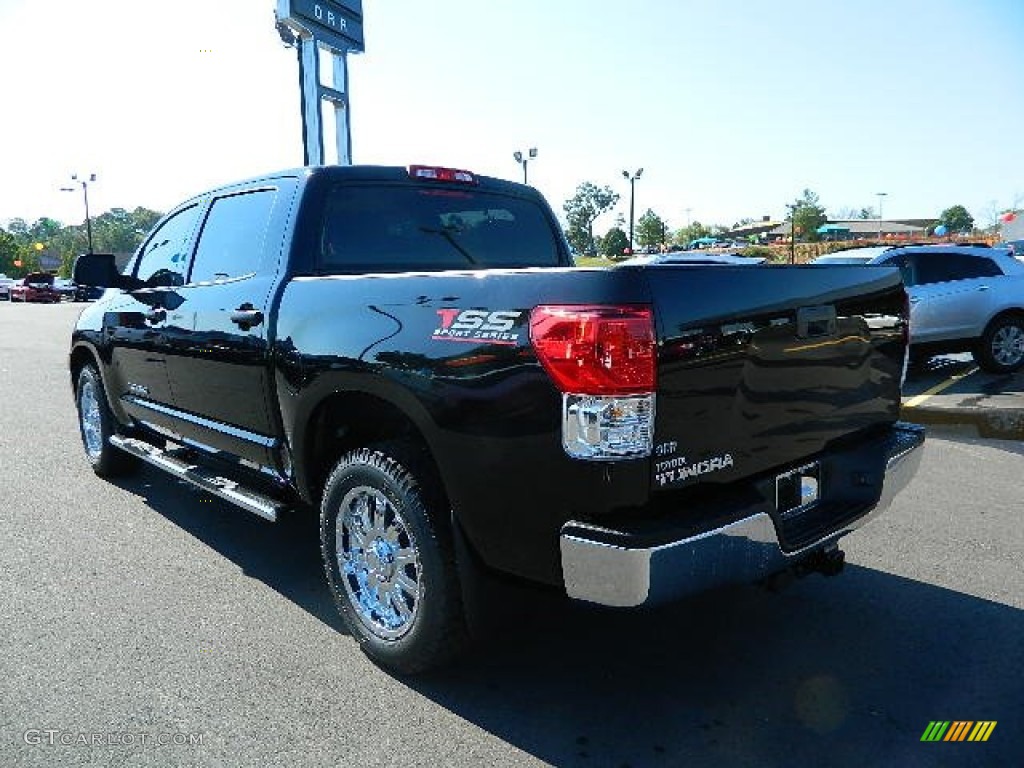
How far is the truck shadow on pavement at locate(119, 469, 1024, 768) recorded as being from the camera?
2.44 m

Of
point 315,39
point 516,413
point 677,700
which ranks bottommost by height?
point 677,700

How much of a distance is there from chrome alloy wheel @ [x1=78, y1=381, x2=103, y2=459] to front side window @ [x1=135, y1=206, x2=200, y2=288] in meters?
1.16

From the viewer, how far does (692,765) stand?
2.34 meters

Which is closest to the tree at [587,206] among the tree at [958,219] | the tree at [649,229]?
the tree at [649,229]

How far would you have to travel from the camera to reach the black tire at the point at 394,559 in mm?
2664

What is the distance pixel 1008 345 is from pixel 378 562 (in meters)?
9.50

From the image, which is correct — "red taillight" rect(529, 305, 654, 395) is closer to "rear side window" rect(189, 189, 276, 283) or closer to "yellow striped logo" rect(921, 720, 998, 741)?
"yellow striped logo" rect(921, 720, 998, 741)

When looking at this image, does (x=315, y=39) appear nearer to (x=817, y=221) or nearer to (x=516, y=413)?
(x=516, y=413)

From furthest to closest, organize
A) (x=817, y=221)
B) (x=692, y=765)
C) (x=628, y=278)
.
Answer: (x=817, y=221) < (x=692, y=765) < (x=628, y=278)

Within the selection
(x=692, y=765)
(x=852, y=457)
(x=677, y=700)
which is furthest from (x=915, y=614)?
(x=692, y=765)

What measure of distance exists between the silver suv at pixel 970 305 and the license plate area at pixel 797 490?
25.0 feet

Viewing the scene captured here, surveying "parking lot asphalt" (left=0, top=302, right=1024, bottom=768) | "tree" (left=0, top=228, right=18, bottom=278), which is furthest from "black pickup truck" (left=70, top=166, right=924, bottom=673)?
"tree" (left=0, top=228, right=18, bottom=278)

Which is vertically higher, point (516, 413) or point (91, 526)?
point (516, 413)

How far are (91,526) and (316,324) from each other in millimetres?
2636
